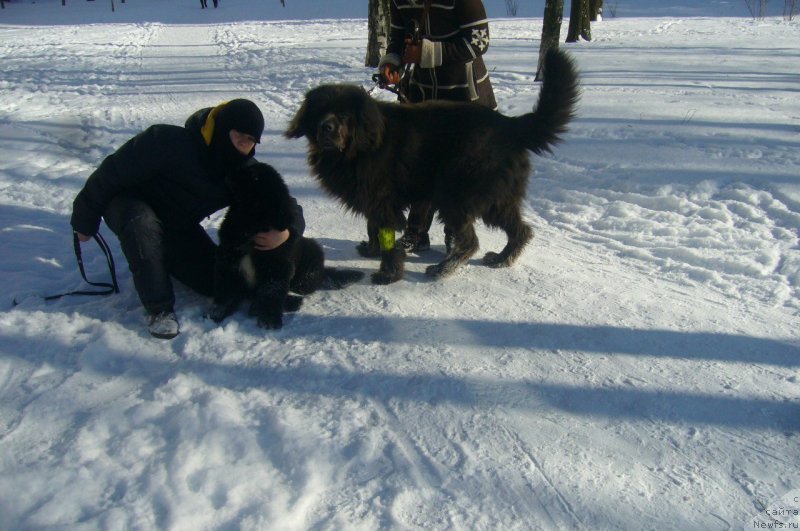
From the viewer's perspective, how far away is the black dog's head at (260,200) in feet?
11.1

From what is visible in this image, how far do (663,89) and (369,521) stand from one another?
827cm

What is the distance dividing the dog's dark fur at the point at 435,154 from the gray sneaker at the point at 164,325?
52.8 inches

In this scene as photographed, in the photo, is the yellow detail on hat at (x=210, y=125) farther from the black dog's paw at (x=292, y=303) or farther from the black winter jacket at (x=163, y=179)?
the black dog's paw at (x=292, y=303)

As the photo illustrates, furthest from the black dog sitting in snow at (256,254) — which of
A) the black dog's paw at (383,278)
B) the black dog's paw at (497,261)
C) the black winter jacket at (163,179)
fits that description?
the black dog's paw at (497,261)

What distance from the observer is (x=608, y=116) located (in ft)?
23.9

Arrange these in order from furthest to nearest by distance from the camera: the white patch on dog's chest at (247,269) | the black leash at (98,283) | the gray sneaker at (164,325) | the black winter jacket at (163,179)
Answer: the black leash at (98,283)
the white patch on dog's chest at (247,269)
the black winter jacket at (163,179)
the gray sneaker at (164,325)

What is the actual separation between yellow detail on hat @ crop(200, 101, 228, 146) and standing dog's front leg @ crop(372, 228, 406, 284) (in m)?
1.26

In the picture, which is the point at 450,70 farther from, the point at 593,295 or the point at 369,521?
the point at 369,521

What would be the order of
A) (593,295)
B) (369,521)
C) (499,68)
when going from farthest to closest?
(499,68) < (593,295) < (369,521)

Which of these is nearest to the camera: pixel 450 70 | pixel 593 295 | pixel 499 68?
pixel 593 295

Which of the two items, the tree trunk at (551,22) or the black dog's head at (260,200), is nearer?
the black dog's head at (260,200)

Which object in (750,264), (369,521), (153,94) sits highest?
A: (153,94)

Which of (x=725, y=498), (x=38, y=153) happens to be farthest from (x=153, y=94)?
(x=725, y=498)

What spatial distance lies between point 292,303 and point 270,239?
17.9 inches
